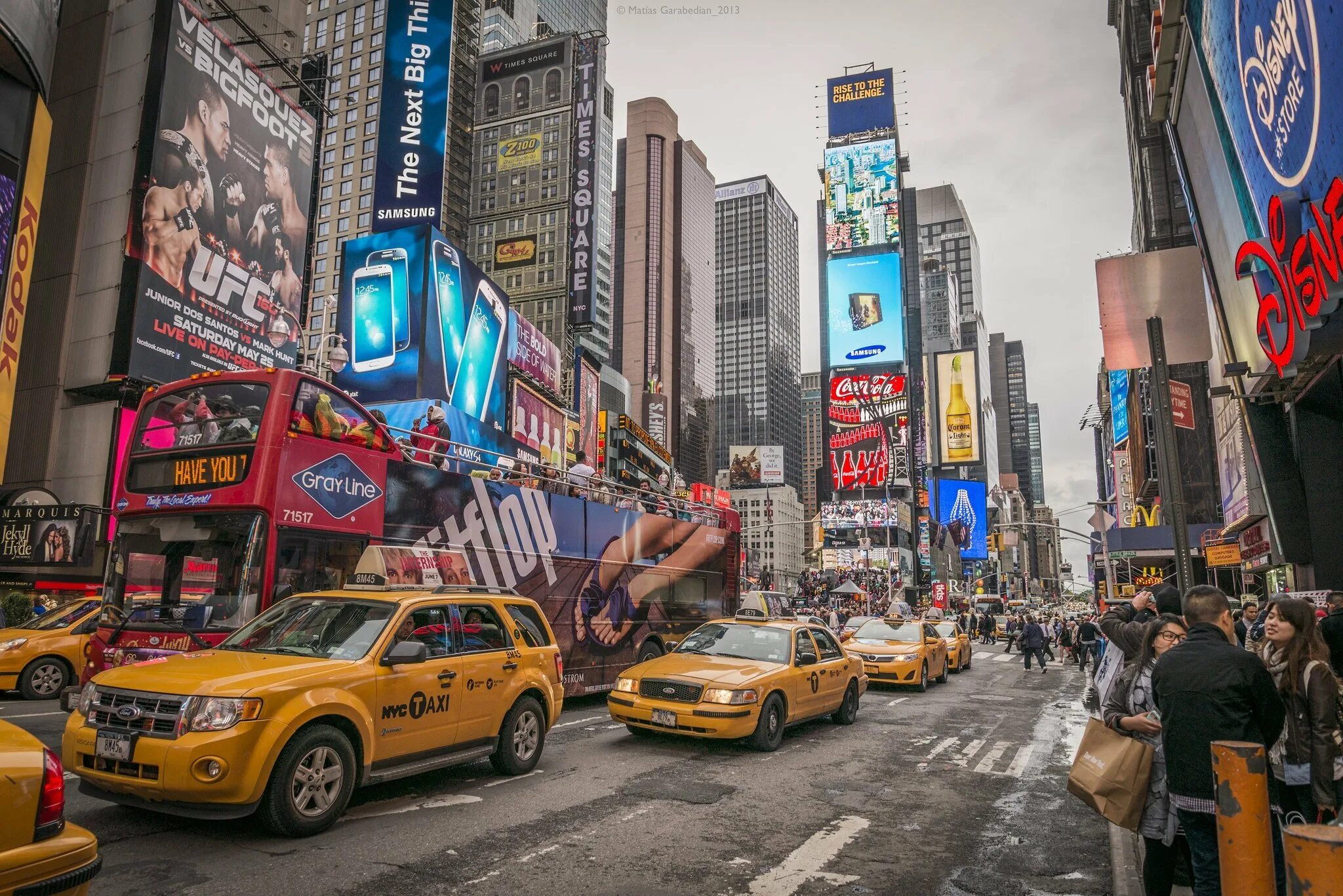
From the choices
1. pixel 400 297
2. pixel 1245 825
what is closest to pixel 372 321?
pixel 400 297

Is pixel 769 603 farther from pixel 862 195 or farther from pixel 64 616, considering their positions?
pixel 862 195

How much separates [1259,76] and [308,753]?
11535 millimetres

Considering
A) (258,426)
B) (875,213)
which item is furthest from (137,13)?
(875,213)

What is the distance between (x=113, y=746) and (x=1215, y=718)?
21.4 ft

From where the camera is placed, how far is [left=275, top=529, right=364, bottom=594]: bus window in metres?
8.45

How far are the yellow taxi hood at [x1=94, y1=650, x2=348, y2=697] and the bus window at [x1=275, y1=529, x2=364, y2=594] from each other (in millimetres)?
1791

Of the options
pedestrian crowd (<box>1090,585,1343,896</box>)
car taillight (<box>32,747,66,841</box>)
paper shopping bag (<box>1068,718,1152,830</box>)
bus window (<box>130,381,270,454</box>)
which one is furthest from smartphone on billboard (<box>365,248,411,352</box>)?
pedestrian crowd (<box>1090,585,1343,896</box>)

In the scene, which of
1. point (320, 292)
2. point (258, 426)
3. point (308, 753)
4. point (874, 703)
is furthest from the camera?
point (320, 292)

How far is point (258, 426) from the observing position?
28.7 ft

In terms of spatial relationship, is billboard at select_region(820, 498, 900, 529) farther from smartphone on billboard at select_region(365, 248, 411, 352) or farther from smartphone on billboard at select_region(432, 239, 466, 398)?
smartphone on billboard at select_region(365, 248, 411, 352)

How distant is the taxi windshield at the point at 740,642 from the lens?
1072 cm

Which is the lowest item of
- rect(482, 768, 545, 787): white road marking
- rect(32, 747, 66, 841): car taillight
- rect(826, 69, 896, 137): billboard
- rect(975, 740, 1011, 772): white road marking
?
rect(975, 740, 1011, 772): white road marking

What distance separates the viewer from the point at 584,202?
57406 mm

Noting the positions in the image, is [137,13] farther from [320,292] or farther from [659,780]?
[320,292]
